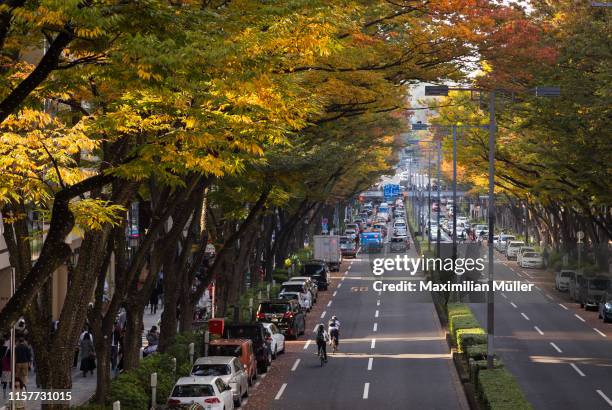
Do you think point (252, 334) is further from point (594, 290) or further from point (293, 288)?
point (594, 290)

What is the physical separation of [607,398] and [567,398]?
3.33ft

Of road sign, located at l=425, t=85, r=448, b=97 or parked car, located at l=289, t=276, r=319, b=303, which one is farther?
parked car, located at l=289, t=276, r=319, b=303

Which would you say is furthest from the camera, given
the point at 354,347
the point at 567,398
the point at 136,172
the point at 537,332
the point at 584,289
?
the point at 584,289

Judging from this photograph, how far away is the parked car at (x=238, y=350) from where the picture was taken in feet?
107

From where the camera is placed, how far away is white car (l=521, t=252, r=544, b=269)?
3236 inches

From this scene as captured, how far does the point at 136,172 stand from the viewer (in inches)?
674

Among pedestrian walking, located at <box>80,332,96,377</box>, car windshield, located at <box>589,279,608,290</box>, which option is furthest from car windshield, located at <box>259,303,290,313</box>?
car windshield, located at <box>589,279,608,290</box>

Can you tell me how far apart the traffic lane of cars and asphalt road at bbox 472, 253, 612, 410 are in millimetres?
6722

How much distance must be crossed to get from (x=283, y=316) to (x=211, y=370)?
15.9 meters

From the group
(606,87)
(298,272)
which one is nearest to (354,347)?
(606,87)

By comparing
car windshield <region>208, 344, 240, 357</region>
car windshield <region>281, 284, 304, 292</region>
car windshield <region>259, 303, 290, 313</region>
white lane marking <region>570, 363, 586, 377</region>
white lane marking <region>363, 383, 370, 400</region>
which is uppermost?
car windshield <region>281, 284, 304, 292</region>

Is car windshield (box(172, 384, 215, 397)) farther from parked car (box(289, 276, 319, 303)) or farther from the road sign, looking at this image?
parked car (box(289, 276, 319, 303))

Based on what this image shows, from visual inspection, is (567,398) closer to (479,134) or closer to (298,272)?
(479,134)

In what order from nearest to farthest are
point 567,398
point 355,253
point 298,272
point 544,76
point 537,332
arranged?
point 567,398 → point 544,76 → point 537,332 → point 298,272 → point 355,253
